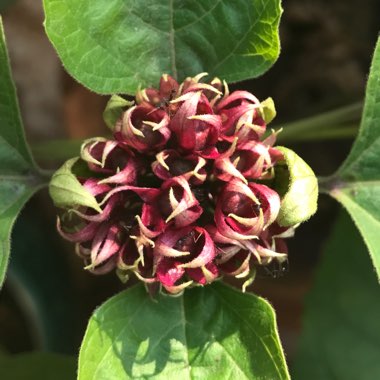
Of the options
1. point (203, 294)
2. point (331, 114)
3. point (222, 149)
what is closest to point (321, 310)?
point (331, 114)

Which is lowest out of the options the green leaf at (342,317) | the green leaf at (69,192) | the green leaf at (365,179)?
the green leaf at (342,317)

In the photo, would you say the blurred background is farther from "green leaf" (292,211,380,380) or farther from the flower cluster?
the flower cluster

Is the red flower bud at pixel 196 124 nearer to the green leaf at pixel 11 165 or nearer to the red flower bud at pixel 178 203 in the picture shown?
the red flower bud at pixel 178 203

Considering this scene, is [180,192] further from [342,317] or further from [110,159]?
[342,317]

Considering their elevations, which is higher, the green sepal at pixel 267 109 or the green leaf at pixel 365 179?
the green sepal at pixel 267 109

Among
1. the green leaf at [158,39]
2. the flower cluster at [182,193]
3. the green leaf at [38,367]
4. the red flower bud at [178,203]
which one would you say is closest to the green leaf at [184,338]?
the flower cluster at [182,193]

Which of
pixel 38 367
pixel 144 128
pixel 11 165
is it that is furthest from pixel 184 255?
pixel 38 367

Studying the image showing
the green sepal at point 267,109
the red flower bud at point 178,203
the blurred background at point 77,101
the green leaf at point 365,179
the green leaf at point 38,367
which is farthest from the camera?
the blurred background at point 77,101

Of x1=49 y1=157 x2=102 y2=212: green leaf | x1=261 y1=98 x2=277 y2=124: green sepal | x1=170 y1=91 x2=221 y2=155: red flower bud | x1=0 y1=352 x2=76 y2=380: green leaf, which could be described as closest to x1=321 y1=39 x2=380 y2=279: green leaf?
x1=261 y1=98 x2=277 y2=124: green sepal
